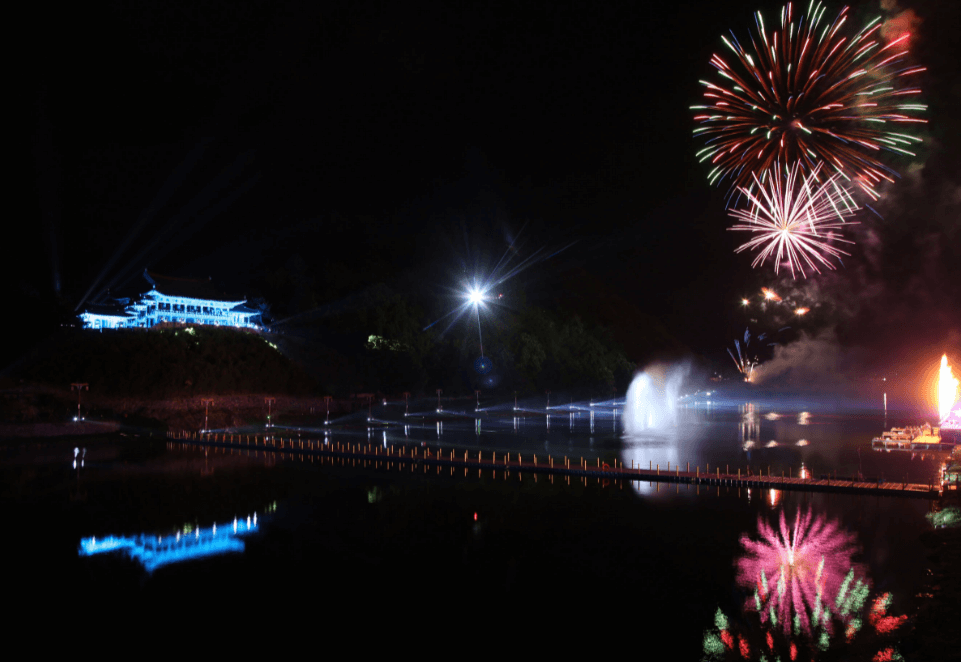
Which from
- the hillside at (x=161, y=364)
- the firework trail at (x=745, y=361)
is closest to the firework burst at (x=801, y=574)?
the hillside at (x=161, y=364)

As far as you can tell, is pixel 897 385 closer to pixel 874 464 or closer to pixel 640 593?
pixel 874 464

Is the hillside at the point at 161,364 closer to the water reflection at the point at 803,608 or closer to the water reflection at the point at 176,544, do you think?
the water reflection at the point at 176,544

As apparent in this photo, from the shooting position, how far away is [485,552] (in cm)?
1641

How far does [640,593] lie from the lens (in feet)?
44.4

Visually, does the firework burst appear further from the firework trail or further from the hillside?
the firework trail

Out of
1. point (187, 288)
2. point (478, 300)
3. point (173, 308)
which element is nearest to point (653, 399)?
point (478, 300)

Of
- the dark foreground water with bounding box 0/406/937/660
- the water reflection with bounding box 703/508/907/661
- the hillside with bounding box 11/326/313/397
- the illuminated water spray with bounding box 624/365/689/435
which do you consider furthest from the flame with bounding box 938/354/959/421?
the hillside with bounding box 11/326/313/397

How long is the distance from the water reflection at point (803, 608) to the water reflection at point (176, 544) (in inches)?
490

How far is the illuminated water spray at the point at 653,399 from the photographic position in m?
55.1

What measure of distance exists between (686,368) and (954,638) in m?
140

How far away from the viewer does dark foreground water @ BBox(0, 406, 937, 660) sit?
12305 mm

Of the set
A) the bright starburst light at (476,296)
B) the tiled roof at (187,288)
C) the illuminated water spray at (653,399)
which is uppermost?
the bright starburst light at (476,296)

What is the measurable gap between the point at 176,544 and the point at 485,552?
8685 millimetres

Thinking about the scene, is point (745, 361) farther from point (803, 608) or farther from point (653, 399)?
point (803, 608)
